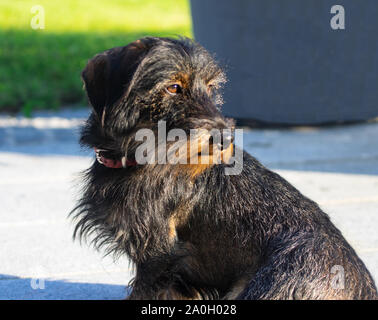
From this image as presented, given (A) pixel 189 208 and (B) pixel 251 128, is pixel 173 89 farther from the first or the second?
(B) pixel 251 128

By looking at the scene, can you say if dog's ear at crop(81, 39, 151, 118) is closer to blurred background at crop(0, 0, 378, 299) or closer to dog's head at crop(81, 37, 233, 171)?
dog's head at crop(81, 37, 233, 171)

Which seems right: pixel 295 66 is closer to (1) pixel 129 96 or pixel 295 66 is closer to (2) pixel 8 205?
(2) pixel 8 205

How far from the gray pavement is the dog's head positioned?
0.74 m

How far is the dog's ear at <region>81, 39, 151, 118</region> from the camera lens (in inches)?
121

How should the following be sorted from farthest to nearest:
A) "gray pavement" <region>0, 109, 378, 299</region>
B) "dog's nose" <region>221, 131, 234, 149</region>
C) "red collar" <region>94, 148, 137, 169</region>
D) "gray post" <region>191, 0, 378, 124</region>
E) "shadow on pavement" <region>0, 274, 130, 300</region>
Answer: "gray post" <region>191, 0, 378, 124</region> < "gray pavement" <region>0, 109, 378, 299</region> < "shadow on pavement" <region>0, 274, 130, 300</region> < "red collar" <region>94, 148, 137, 169</region> < "dog's nose" <region>221, 131, 234, 149</region>

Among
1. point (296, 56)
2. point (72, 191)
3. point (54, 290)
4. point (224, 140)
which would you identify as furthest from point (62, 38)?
point (224, 140)

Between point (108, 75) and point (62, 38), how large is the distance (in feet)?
29.6

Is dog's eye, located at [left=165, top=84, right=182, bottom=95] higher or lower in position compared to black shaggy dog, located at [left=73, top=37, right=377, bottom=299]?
higher

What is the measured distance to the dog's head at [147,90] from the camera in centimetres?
305

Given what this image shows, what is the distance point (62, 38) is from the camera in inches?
460
